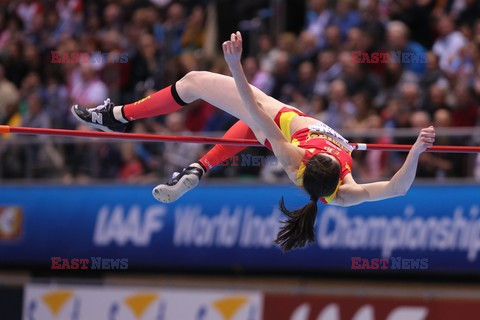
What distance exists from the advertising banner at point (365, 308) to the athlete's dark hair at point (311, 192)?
4559mm

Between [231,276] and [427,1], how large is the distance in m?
4.82

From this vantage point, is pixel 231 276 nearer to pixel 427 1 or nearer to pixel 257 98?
pixel 427 1

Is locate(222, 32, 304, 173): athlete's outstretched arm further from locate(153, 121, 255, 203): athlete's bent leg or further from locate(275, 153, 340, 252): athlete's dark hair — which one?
locate(153, 121, 255, 203): athlete's bent leg

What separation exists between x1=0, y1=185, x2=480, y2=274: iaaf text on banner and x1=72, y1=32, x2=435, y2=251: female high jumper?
3876mm

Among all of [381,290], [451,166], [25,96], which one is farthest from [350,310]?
[25,96]

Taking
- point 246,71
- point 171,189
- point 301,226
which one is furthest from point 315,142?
point 246,71

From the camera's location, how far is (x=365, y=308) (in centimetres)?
1370

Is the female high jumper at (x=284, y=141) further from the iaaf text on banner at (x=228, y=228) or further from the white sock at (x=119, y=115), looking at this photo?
the iaaf text on banner at (x=228, y=228)

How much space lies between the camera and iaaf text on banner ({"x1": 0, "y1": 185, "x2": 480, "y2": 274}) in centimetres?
1349

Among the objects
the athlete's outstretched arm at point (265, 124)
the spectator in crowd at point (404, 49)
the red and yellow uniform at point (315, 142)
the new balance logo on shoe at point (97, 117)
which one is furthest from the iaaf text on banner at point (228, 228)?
the athlete's outstretched arm at point (265, 124)

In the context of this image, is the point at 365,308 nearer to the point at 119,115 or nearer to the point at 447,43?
the point at 447,43

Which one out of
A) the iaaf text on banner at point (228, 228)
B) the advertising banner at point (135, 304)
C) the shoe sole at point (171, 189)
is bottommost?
the advertising banner at point (135, 304)

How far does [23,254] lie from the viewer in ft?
54.3

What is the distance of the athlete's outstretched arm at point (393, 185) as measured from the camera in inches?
352
